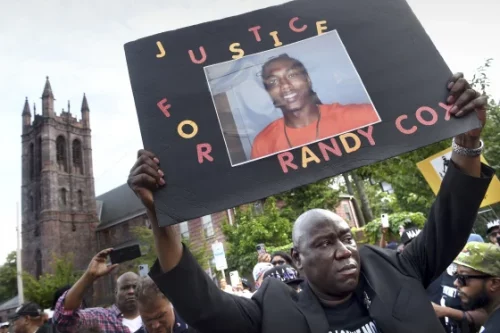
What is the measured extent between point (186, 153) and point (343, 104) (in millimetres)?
808

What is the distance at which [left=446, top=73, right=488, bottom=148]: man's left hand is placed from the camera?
179 cm

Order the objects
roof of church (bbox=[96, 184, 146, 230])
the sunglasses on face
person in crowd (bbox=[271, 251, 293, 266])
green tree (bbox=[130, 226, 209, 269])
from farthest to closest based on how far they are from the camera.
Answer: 1. roof of church (bbox=[96, 184, 146, 230])
2. green tree (bbox=[130, 226, 209, 269])
3. person in crowd (bbox=[271, 251, 293, 266])
4. the sunglasses on face

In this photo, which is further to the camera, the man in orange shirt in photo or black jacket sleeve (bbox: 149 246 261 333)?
the man in orange shirt in photo

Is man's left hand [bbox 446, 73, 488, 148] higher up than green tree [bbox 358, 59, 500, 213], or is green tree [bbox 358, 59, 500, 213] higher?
green tree [bbox 358, 59, 500, 213]

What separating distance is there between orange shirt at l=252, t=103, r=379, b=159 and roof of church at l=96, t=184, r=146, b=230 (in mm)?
47367

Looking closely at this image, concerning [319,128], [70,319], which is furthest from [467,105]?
[70,319]

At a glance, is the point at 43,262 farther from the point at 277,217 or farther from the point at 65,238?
the point at 277,217

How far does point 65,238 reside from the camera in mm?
50250

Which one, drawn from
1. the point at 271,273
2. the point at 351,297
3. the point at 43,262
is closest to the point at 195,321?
the point at 351,297

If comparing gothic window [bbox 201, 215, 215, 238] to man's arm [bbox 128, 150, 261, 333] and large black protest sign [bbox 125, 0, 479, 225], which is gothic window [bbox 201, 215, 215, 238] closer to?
large black protest sign [bbox 125, 0, 479, 225]

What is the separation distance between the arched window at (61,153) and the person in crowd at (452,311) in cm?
5586

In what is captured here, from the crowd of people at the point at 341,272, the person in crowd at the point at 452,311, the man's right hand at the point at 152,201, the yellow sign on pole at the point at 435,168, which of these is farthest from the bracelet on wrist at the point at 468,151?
the yellow sign on pole at the point at 435,168

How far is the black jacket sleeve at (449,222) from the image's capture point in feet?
5.68

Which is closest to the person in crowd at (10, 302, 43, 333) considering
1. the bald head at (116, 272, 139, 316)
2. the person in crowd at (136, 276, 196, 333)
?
the bald head at (116, 272, 139, 316)
